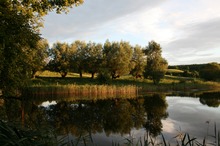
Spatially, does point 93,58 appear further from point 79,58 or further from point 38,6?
point 38,6

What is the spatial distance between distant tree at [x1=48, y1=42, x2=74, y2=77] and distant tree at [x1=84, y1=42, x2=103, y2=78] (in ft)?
13.4

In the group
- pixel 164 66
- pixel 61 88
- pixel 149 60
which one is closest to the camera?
pixel 61 88

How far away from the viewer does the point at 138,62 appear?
63312 mm

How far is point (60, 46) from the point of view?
206 ft

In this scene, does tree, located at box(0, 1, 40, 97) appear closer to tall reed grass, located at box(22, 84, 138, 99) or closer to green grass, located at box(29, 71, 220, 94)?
tall reed grass, located at box(22, 84, 138, 99)

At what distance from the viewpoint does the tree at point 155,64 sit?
55131 mm

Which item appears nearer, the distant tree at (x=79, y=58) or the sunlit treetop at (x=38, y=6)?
the sunlit treetop at (x=38, y=6)

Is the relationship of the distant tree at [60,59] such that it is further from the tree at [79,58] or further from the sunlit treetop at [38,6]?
the sunlit treetop at [38,6]

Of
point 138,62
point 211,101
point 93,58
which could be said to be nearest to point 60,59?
point 93,58

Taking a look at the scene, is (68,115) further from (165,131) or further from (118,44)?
(118,44)

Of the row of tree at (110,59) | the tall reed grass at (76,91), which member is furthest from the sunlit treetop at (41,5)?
the row of tree at (110,59)

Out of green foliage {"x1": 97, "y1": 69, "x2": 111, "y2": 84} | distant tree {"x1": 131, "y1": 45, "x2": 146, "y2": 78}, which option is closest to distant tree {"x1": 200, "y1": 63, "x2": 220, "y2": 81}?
distant tree {"x1": 131, "y1": 45, "x2": 146, "y2": 78}

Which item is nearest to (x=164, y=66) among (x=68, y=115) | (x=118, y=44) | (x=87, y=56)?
(x=118, y=44)

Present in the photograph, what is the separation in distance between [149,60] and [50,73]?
24.5 meters
